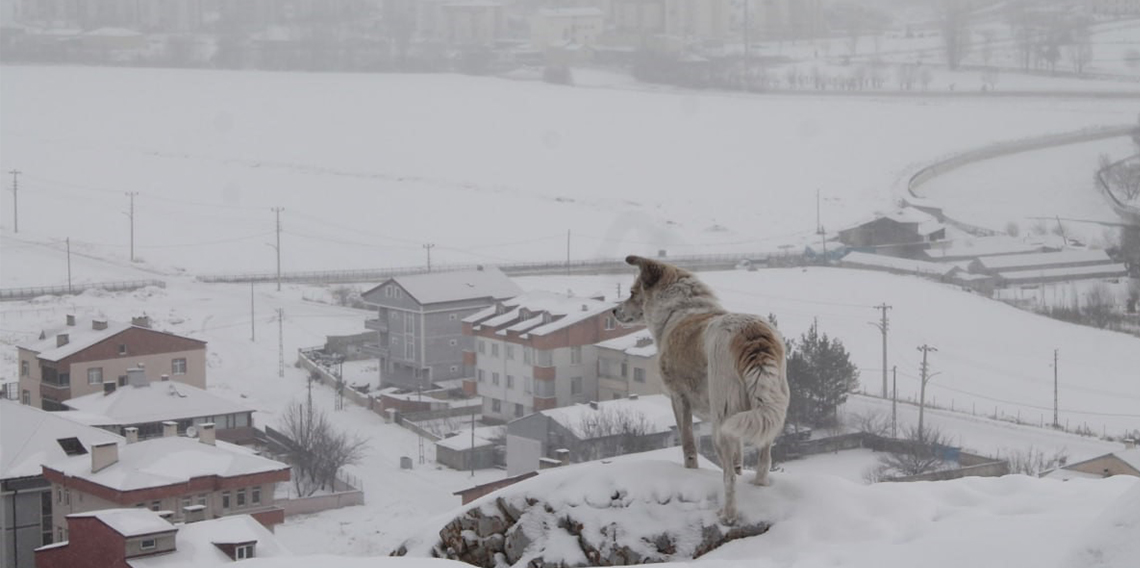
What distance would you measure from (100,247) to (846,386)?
13896 millimetres

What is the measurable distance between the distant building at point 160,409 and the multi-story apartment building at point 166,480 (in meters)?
1.82

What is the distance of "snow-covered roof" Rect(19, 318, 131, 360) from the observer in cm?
1302

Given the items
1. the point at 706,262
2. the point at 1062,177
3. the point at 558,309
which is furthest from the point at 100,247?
the point at 1062,177

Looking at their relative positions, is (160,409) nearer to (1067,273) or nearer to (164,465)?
(164,465)

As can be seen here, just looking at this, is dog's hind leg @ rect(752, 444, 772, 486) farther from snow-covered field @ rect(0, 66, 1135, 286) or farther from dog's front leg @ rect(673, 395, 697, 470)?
snow-covered field @ rect(0, 66, 1135, 286)

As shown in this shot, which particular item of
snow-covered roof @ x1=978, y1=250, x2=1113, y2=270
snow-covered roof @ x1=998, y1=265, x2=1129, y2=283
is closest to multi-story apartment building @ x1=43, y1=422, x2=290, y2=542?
snow-covered roof @ x1=998, y1=265, x2=1129, y2=283

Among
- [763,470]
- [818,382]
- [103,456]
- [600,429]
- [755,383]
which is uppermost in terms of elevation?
[755,383]

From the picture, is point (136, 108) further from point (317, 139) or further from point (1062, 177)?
point (1062, 177)

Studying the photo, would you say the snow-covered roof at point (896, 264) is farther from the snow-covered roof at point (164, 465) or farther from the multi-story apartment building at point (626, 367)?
the snow-covered roof at point (164, 465)

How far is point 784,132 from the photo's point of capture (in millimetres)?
35562

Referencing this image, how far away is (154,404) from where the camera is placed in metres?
11.8

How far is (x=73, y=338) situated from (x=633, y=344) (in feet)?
15.2

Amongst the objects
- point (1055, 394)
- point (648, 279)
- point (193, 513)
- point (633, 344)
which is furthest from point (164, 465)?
point (1055, 394)

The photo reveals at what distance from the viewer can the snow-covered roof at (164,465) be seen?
8.66 metres
